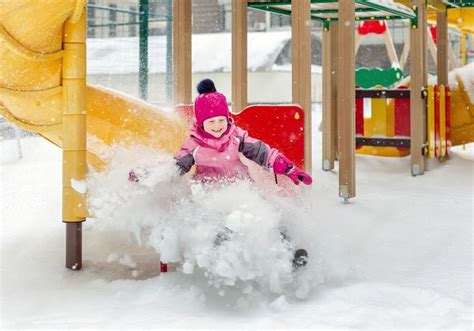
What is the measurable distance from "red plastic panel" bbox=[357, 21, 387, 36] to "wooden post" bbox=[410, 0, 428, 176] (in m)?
3.59

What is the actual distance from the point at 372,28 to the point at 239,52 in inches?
230

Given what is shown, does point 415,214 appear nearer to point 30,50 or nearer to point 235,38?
point 235,38

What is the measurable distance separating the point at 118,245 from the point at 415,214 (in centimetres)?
218

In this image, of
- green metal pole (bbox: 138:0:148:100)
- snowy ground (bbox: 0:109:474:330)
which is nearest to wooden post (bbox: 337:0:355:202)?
snowy ground (bbox: 0:109:474:330)

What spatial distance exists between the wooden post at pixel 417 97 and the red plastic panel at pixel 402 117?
0.38 m

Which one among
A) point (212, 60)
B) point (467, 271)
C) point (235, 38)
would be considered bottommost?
point (467, 271)

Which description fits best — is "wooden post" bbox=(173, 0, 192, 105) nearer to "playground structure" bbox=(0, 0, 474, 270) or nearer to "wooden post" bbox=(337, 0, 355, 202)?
"playground structure" bbox=(0, 0, 474, 270)

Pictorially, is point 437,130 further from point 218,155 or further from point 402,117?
point 218,155

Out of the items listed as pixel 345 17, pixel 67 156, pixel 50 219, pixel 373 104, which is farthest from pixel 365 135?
pixel 67 156

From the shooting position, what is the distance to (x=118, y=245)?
167 inches

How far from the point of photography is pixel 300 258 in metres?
3.29

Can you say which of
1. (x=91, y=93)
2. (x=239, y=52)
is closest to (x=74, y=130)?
(x=91, y=93)

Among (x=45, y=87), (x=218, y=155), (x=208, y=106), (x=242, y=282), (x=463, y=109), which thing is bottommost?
(x=242, y=282)

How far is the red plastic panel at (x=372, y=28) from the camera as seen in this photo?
426 inches
